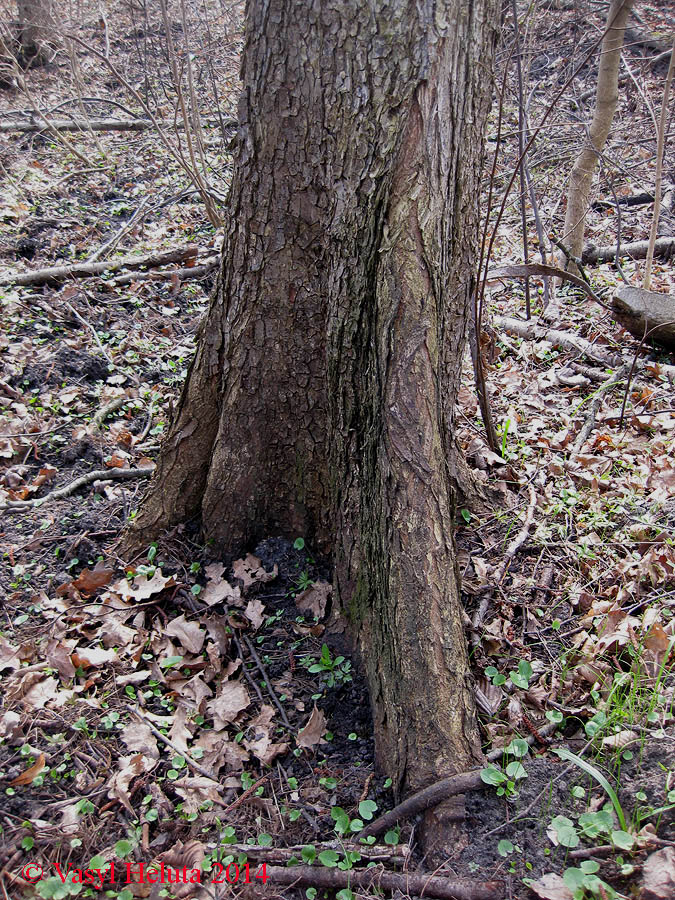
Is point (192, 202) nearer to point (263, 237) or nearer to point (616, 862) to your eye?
point (263, 237)

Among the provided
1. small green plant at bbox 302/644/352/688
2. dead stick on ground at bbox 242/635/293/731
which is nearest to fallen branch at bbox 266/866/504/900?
dead stick on ground at bbox 242/635/293/731

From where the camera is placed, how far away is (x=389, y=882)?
1777 millimetres

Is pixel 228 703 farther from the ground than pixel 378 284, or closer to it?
closer to it

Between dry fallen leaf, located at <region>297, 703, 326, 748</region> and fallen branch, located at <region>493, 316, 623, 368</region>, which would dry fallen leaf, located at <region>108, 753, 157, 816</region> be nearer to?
dry fallen leaf, located at <region>297, 703, 326, 748</region>

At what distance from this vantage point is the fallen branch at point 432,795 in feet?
6.22

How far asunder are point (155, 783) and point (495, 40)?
108 inches

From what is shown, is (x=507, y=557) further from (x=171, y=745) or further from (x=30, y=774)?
(x=30, y=774)

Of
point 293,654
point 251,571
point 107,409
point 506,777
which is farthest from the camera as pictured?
point 107,409

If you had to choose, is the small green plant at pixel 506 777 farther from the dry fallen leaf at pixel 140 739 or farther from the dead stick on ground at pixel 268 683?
the dry fallen leaf at pixel 140 739

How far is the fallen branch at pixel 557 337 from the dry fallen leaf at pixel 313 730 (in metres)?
2.99

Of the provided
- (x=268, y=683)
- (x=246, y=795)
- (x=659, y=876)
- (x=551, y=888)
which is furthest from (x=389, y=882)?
(x=268, y=683)

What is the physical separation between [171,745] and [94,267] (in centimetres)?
417

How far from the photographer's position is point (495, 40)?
1.99 m

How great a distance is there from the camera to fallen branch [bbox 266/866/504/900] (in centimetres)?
170
